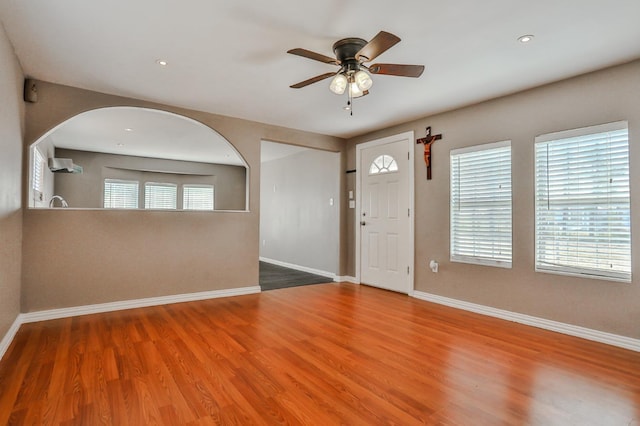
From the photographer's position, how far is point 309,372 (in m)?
2.31

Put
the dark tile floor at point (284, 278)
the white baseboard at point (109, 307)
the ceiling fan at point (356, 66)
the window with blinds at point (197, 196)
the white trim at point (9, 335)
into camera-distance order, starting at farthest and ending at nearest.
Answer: the window with blinds at point (197, 196) < the dark tile floor at point (284, 278) < the white baseboard at point (109, 307) < the white trim at point (9, 335) < the ceiling fan at point (356, 66)

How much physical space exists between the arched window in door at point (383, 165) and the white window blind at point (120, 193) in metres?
5.83

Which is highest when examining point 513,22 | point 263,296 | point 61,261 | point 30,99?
point 513,22

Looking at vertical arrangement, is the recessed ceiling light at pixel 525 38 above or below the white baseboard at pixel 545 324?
above

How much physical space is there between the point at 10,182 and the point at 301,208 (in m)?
4.66

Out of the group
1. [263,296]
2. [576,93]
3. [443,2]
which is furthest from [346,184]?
[443,2]

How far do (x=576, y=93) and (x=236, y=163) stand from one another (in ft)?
25.2

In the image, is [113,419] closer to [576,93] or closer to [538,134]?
[538,134]

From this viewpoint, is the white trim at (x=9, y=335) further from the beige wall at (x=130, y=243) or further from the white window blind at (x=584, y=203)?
the white window blind at (x=584, y=203)

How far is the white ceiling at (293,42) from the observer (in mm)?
2213

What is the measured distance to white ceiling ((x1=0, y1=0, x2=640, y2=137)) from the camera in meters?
2.21

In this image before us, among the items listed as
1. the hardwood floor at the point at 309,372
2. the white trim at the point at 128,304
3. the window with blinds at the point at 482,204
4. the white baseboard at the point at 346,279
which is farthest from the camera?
the white baseboard at the point at 346,279

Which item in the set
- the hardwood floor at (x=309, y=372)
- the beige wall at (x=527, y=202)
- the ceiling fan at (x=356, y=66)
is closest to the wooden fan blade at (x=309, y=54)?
the ceiling fan at (x=356, y=66)

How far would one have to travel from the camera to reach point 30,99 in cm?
329
